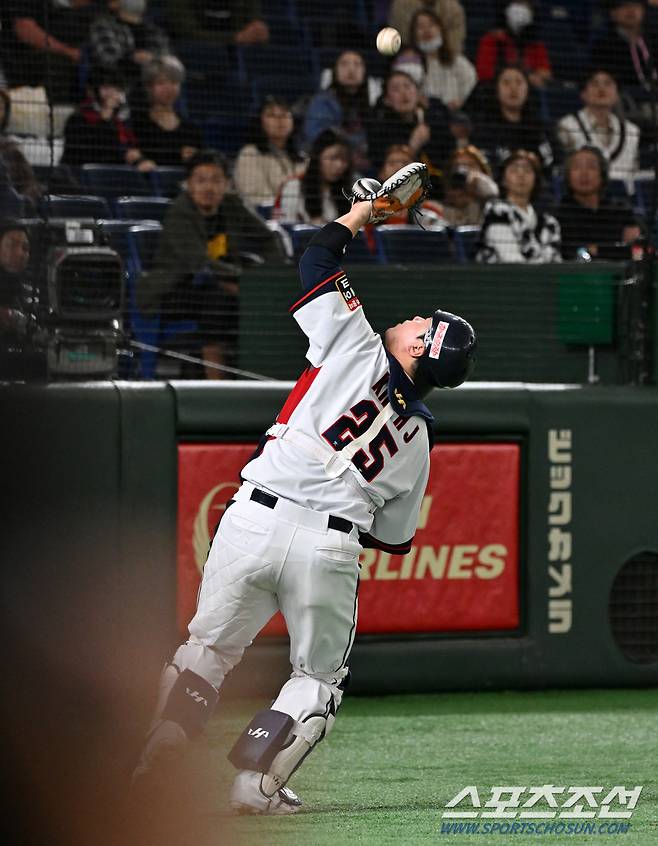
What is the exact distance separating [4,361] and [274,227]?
18.8 feet

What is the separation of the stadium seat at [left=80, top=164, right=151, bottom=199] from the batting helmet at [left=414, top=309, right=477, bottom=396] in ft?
11.9

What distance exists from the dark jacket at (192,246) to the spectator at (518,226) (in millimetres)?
1164

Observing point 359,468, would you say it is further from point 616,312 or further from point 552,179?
point 552,179

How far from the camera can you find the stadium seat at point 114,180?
797 cm

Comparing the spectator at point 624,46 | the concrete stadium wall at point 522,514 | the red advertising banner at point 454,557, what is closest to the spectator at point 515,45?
the spectator at point 624,46

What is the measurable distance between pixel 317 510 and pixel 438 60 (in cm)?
645

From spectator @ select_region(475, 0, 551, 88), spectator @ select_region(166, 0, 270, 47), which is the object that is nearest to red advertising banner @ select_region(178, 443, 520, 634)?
spectator @ select_region(475, 0, 551, 88)

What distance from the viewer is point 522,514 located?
22.9 ft

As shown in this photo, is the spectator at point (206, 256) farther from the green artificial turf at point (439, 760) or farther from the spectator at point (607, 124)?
the spectator at point (607, 124)

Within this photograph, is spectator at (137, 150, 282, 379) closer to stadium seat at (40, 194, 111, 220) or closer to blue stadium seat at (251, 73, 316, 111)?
stadium seat at (40, 194, 111, 220)

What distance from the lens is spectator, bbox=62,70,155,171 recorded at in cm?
780

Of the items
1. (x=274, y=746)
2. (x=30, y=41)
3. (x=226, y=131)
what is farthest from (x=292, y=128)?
(x=274, y=746)

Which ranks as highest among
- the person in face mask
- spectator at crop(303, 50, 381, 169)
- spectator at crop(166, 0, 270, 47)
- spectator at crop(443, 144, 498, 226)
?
spectator at crop(166, 0, 270, 47)

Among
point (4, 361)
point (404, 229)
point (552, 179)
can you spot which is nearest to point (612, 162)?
point (552, 179)
